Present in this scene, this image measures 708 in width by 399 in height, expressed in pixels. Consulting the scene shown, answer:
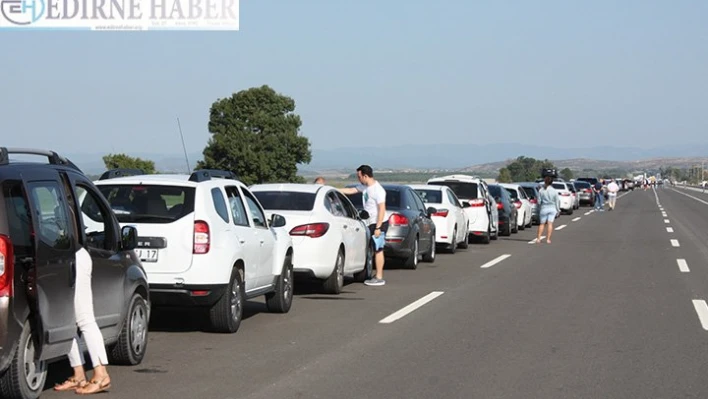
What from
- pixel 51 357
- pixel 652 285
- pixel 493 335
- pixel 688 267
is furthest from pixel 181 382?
pixel 688 267

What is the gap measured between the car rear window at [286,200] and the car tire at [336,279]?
31.6 inches

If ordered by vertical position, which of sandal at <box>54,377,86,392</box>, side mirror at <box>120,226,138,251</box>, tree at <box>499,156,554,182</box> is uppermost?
side mirror at <box>120,226,138,251</box>

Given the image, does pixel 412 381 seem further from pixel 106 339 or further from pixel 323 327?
pixel 323 327

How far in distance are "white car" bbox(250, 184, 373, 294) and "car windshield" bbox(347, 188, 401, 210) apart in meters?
3.29

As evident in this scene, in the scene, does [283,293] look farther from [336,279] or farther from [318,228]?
[336,279]

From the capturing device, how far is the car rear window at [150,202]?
33.9 feet

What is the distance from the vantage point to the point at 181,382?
822 centimetres

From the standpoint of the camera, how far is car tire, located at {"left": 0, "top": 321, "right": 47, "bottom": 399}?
6738 mm

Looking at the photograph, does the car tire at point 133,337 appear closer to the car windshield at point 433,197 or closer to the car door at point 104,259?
the car door at point 104,259

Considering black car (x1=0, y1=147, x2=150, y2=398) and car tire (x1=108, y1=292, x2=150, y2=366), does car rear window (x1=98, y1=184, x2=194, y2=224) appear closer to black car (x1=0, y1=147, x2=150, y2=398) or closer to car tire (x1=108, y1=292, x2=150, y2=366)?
car tire (x1=108, y1=292, x2=150, y2=366)

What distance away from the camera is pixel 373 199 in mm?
16359

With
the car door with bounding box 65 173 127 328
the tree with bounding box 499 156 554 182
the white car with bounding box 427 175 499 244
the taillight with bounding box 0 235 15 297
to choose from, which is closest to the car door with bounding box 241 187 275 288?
the car door with bounding box 65 173 127 328

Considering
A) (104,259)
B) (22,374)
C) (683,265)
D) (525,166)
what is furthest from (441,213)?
(525,166)

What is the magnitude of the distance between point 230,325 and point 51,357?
366 cm
